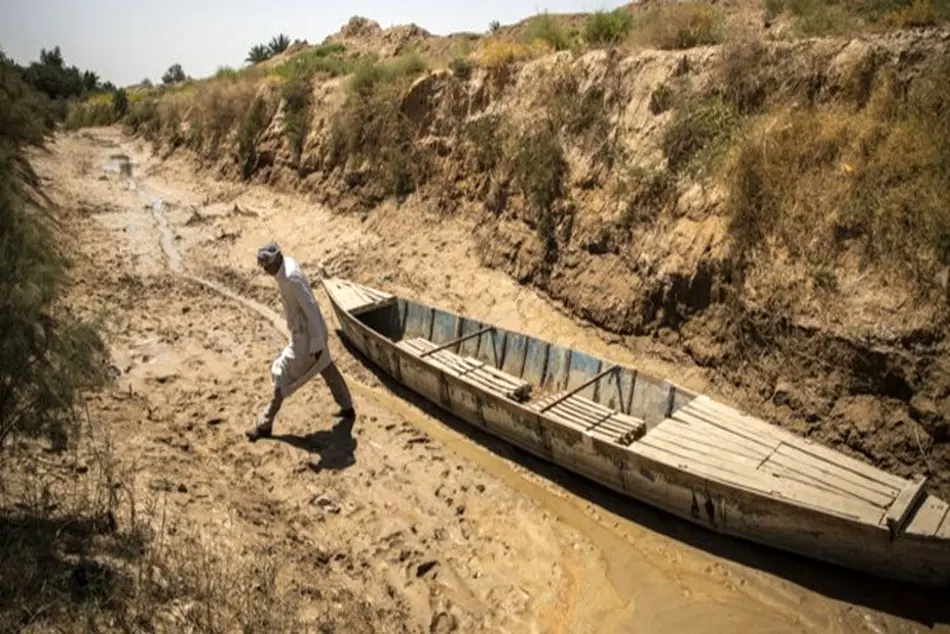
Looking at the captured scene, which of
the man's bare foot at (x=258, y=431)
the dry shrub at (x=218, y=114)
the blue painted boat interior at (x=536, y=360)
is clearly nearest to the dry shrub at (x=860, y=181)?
the blue painted boat interior at (x=536, y=360)

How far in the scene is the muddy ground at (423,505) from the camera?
191 inches

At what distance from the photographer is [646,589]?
5.20 m

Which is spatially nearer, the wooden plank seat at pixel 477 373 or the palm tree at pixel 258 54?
the wooden plank seat at pixel 477 373

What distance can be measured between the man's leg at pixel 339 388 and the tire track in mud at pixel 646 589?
76.0 inches

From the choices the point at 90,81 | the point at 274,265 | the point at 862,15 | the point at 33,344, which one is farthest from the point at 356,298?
the point at 90,81

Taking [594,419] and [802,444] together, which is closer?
[802,444]

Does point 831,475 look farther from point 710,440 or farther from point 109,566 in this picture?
point 109,566

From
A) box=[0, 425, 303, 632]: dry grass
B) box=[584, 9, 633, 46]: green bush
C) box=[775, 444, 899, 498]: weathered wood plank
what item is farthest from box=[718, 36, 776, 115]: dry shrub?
box=[0, 425, 303, 632]: dry grass

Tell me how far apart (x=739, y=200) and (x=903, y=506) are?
4298mm

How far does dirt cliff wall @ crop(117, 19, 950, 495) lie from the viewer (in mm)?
6316

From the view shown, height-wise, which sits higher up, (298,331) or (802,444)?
(298,331)

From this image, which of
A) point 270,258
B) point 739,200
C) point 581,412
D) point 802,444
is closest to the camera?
point 802,444

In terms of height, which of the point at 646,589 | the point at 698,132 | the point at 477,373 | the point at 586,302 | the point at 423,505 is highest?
the point at 698,132

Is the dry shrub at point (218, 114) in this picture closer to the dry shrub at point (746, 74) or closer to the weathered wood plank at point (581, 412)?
the dry shrub at point (746, 74)
